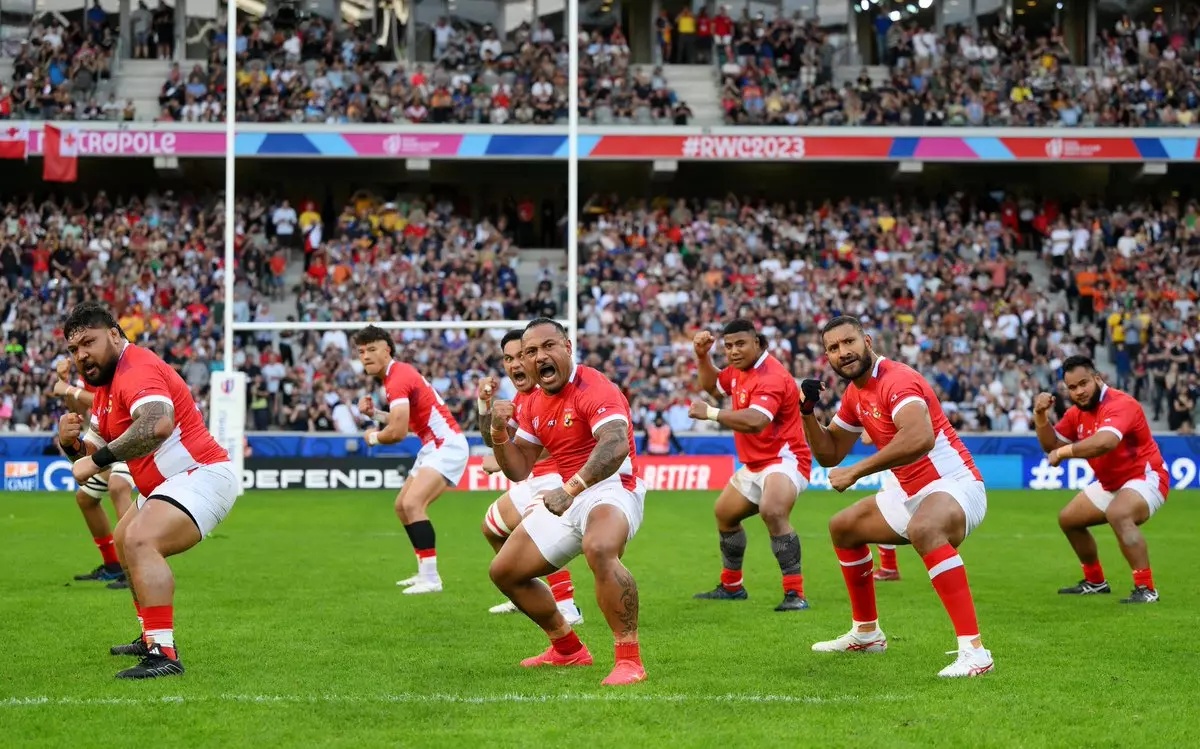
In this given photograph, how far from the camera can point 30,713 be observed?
712 centimetres

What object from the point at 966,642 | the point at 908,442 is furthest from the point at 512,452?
the point at 966,642

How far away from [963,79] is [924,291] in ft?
22.0

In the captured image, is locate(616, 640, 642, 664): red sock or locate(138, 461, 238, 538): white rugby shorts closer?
locate(616, 640, 642, 664): red sock

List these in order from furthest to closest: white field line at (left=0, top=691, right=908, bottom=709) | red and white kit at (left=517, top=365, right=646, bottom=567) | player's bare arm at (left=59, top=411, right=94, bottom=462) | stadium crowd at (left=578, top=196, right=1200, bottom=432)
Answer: stadium crowd at (left=578, top=196, right=1200, bottom=432)
player's bare arm at (left=59, top=411, right=94, bottom=462)
red and white kit at (left=517, top=365, right=646, bottom=567)
white field line at (left=0, top=691, right=908, bottom=709)

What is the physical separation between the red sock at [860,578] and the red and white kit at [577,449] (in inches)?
62.1

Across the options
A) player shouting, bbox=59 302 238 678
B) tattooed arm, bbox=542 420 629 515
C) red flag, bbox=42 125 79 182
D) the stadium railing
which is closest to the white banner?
the stadium railing

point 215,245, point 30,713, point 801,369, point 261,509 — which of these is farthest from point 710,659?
point 215,245

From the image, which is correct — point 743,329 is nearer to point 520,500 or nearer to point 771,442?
point 771,442

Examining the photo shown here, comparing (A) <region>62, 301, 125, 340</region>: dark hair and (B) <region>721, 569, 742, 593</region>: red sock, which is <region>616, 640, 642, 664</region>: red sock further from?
(B) <region>721, 569, 742, 593</region>: red sock

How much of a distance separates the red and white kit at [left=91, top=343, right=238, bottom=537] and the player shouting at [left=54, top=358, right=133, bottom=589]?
11.8ft

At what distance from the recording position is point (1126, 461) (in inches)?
489

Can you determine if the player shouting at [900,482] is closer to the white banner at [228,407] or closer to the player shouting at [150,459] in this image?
the player shouting at [150,459]

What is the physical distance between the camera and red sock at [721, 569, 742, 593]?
1223 centimetres

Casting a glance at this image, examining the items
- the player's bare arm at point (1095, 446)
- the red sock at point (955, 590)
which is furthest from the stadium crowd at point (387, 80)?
the red sock at point (955, 590)
